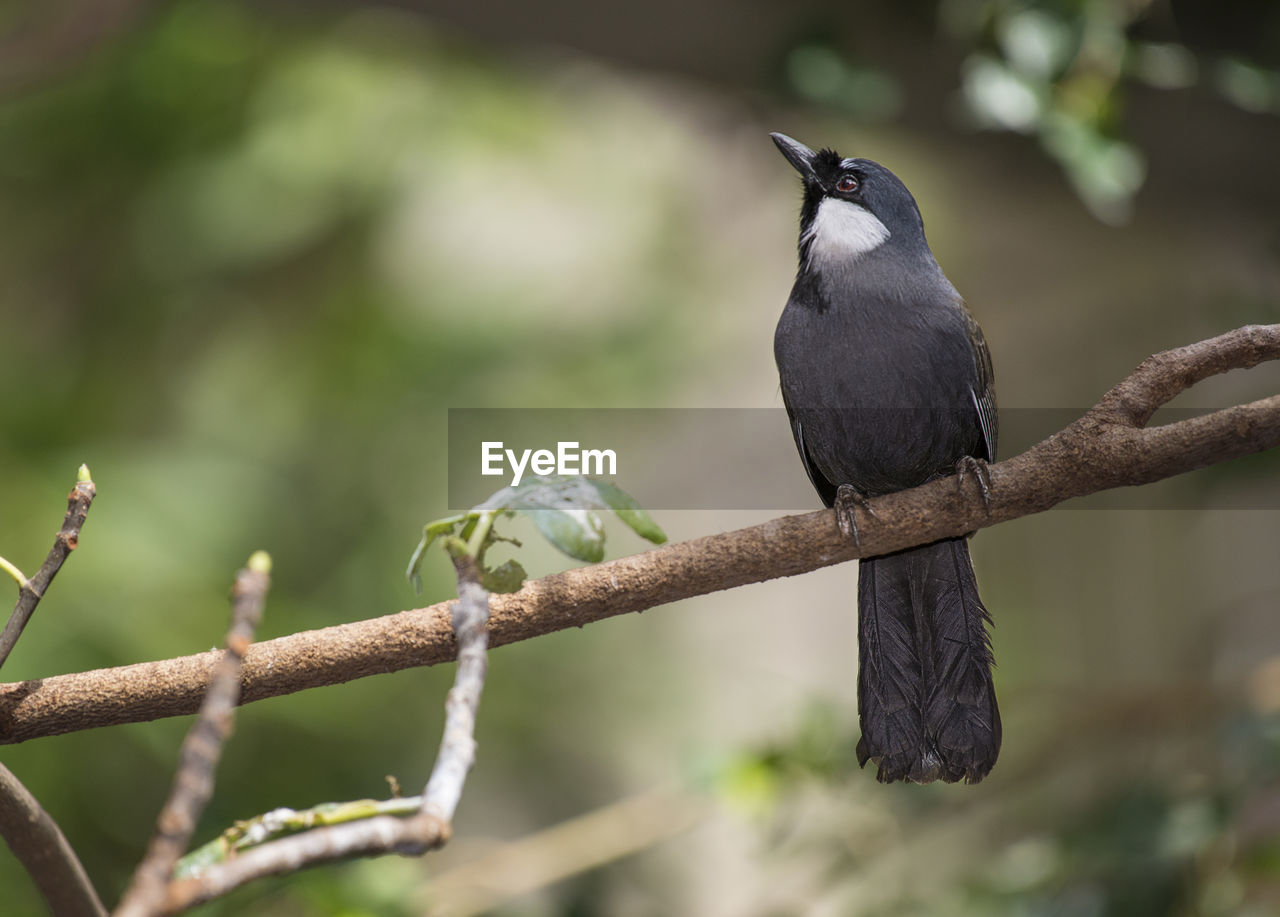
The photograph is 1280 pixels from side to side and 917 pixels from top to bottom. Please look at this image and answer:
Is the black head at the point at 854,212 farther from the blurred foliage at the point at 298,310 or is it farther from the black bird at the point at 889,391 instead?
the blurred foliage at the point at 298,310

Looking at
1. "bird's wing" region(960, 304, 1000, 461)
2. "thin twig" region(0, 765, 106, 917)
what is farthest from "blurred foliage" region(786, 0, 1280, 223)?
"thin twig" region(0, 765, 106, 917)

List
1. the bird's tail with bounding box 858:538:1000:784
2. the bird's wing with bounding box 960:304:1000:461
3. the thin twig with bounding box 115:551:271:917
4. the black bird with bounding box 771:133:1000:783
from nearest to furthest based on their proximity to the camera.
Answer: the thin twig with bounding box 115:551:271:917 < the bird's tail with bounding box 858:538:1000:784 < the black bird with bounding box 771:133:1000:783 < the bird's wing with bounding box 960:304:1000:461

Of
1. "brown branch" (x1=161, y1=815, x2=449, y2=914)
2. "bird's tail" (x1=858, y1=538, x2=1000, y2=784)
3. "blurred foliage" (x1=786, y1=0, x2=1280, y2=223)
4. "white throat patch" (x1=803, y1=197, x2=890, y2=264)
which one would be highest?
"blurred foliage" (x1=786, y1=0, x2=1280, y2=223)

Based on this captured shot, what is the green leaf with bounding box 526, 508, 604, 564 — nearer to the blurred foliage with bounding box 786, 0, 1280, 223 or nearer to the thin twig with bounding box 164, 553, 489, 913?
the thin twig with bounding box 164, 553, 489, 913

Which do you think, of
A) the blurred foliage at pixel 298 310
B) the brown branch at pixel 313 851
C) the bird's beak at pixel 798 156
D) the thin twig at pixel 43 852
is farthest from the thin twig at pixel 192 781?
the blurred foliage at pixel 298 310

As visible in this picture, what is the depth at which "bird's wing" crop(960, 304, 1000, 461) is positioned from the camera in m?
1.36

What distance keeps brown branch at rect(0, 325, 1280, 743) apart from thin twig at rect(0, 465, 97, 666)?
79mm

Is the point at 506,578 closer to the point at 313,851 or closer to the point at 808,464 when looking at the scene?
the point at 313,851

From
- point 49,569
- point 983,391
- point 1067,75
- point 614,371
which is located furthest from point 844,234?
point 614,371

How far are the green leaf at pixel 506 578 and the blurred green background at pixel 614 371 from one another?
3.89 ft

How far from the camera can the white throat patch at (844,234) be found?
4.50 ft

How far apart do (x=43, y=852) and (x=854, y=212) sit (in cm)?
108

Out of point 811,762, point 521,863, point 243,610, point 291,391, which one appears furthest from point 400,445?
point 243,610

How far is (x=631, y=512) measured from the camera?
896 millimetres
